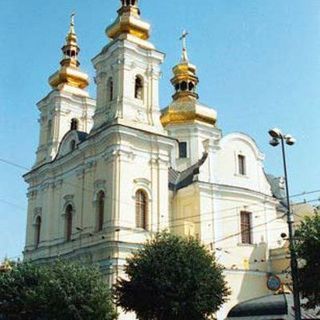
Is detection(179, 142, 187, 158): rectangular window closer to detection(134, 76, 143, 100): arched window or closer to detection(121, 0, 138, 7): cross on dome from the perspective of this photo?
detection(134, 76, 143, 100): arched window

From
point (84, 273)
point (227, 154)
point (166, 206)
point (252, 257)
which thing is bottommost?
point (84, 273)

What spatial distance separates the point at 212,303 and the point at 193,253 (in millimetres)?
2318

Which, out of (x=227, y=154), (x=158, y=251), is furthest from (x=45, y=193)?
(x=158, y=251)

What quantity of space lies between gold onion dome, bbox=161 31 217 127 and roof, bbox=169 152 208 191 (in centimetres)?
569

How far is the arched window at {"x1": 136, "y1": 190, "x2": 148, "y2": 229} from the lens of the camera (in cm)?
3347

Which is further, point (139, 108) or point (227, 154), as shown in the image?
point (227, 154)

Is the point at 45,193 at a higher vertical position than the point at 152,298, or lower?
higher

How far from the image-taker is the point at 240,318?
27.1 metres

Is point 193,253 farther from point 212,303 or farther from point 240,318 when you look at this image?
point 240,318

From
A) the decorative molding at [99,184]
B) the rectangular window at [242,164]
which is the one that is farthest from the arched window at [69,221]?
the rectangular window at [242,164]

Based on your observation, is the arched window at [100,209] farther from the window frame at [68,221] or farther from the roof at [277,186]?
the roof at [277,186]

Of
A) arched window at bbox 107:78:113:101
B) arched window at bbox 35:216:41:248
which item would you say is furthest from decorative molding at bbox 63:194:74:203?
arched window at bbox 107:78:113:101

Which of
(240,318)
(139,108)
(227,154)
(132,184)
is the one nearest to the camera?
(240,318)

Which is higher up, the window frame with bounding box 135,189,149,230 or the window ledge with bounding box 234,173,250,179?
the window ledge with bounding box 234,173,250,179
